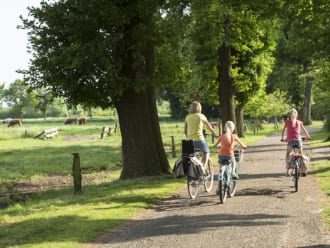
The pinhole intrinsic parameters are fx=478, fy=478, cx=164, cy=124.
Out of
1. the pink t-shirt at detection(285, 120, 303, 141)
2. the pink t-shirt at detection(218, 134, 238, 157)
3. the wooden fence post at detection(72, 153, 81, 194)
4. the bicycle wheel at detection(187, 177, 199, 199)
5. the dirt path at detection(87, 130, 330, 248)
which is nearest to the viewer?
the dirt path at detection(87, 130, 330, 248)

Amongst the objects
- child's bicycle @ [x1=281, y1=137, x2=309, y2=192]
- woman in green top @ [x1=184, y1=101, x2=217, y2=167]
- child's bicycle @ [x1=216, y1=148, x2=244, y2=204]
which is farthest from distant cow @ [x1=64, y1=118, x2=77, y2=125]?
child's bicycle @ [x1=216, y1=148, x2=244, y2=204]

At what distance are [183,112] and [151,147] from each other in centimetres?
7246

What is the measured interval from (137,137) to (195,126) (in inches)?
183

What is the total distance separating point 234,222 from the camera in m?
8.64

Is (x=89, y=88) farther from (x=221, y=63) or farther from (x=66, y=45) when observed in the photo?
(x=221, y=63)

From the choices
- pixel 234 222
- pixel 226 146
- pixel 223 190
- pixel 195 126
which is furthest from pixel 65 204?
pixel 234 222

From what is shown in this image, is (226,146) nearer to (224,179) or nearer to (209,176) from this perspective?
(224,179)

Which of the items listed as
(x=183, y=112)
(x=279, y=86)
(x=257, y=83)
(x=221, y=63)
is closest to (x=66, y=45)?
(x=221, y=63)

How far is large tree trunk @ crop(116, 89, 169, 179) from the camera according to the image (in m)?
15.7

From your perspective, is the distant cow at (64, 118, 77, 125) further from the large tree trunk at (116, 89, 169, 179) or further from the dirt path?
the dirt path

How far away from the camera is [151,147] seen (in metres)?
16.0

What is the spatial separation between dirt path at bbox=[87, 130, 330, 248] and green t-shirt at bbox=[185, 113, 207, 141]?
57.8 inches

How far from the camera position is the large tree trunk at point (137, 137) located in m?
15.7

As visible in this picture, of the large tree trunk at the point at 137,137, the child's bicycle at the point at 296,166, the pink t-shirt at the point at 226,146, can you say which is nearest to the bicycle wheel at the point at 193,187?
the pink t-shirt at the point at 226,146
